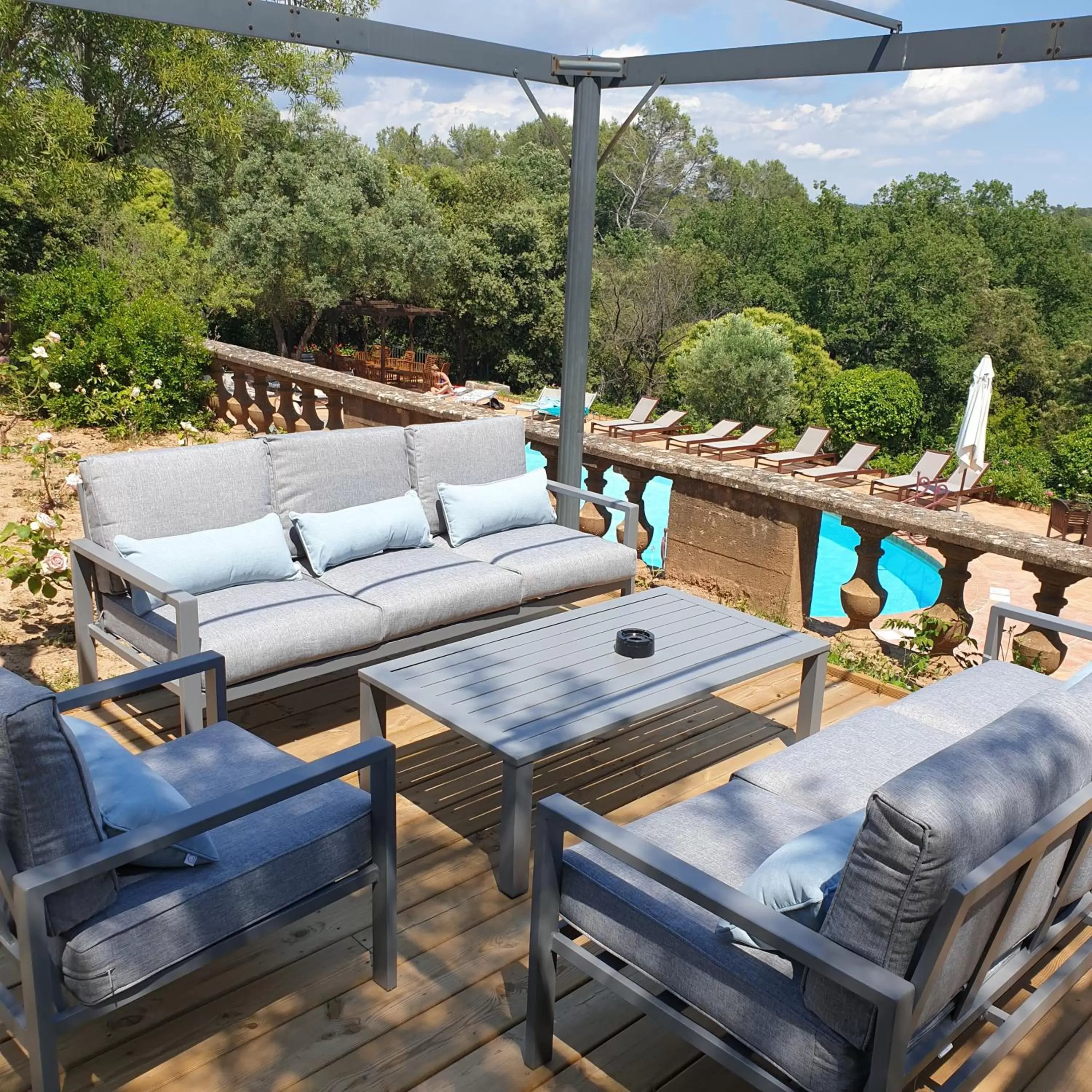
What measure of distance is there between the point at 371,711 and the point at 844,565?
1110 cm

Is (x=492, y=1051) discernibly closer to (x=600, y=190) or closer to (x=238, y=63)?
(x=238, y=63)

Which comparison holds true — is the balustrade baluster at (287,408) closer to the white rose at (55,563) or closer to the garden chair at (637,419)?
the white rose at (55,563)

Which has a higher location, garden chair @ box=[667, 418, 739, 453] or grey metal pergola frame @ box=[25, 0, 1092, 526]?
grey metal pergola frame @ box=[25, 0, 1092, 526]

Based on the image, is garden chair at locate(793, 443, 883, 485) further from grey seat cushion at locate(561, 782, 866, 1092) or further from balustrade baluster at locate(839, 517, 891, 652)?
grey seat cushion at locate(561, 782, 866, 1092)

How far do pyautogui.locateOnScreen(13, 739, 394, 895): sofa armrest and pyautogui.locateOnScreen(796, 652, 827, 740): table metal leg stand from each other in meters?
1.71

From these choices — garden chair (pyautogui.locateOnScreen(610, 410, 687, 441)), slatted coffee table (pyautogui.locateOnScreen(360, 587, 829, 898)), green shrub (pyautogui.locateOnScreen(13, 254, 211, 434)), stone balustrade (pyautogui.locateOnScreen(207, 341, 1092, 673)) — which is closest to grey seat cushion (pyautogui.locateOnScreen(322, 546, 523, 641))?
slatted coffee table (pyautogui.locateOnScreen(360, 587, 829, 898))

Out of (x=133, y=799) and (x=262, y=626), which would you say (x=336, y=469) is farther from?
(x=133, y=799)

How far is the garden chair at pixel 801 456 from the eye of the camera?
1747cm

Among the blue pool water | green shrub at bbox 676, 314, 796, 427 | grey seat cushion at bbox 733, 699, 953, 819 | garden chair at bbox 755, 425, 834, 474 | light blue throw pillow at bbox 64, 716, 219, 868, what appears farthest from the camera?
green shrub at bbox 676, 314, 796, 427

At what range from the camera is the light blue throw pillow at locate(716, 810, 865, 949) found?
5.54 ft

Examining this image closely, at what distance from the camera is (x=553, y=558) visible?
414 cm

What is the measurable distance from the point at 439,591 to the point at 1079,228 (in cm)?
3449

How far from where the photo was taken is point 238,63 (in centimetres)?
1039

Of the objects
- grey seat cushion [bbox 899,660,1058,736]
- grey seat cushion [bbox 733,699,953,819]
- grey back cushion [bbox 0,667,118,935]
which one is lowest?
grey seat cushion [bbox 733,699,953,819]
